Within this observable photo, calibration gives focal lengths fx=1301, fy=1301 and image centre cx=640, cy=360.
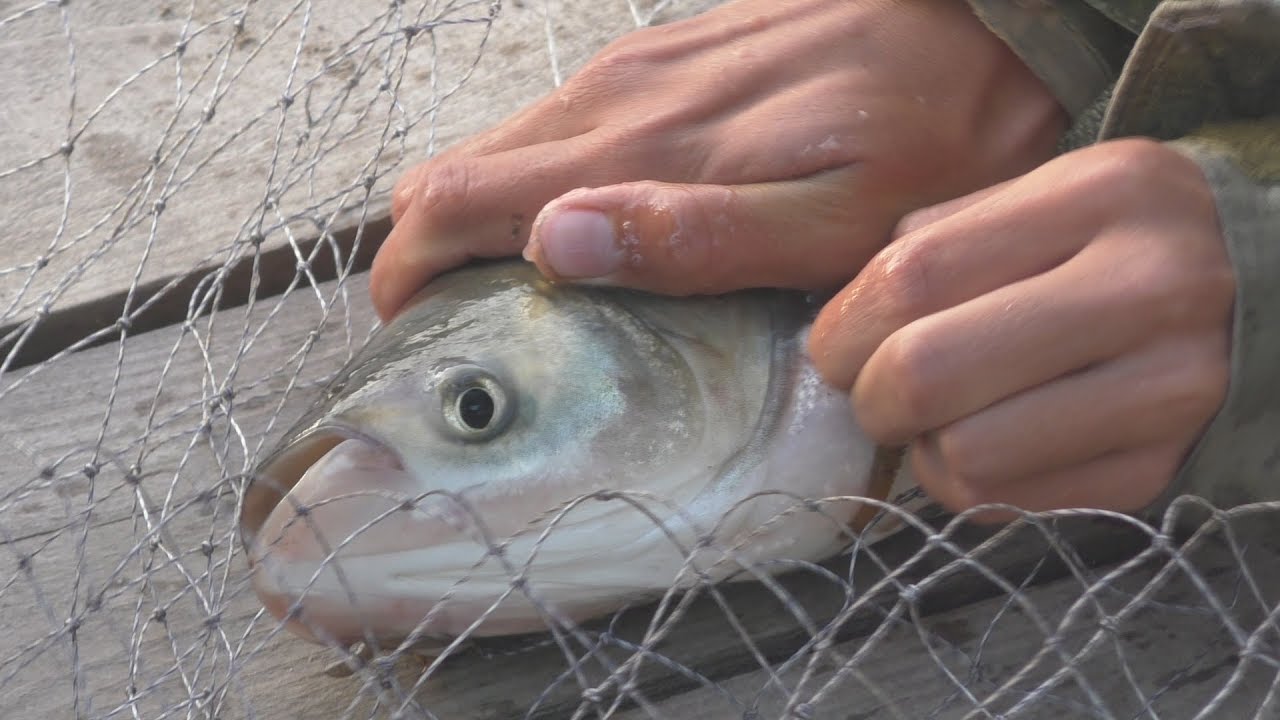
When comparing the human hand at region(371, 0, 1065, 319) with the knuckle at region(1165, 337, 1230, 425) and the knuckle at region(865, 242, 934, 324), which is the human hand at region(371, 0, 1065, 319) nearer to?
the knuckle at region(865, 242, 934, 324)

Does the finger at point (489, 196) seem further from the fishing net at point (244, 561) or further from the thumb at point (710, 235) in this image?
the fishing net at point (244, 561)

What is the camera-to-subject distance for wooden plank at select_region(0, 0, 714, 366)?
170 centimetres

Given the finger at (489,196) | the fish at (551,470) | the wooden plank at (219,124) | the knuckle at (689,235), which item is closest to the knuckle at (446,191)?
the finger at (489,196)

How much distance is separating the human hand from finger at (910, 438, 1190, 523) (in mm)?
248

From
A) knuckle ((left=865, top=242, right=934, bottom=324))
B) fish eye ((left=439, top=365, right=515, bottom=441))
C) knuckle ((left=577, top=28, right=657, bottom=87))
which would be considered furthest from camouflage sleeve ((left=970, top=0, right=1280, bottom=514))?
fish eye ((left=439, top=365, right=515, bottom=441))

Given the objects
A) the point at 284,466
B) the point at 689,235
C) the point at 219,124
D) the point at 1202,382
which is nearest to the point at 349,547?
the point at 284,466

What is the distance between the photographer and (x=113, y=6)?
2053mm

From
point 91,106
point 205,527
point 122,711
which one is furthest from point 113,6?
point 122,711

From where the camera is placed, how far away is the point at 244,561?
1.36m

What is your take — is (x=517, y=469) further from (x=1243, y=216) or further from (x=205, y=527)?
(x=1243, y=216)

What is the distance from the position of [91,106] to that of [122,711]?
1050 mm

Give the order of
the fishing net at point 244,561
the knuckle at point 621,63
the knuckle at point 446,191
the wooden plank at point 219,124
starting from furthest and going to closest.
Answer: the wooden plank at point 219,124 → the knuckle at point 621,63 → the knuckle at point 446,191 → the fishing net at point 244,561

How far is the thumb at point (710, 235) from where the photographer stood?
3.86 feet

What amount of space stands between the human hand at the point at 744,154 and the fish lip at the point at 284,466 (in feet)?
0.75
